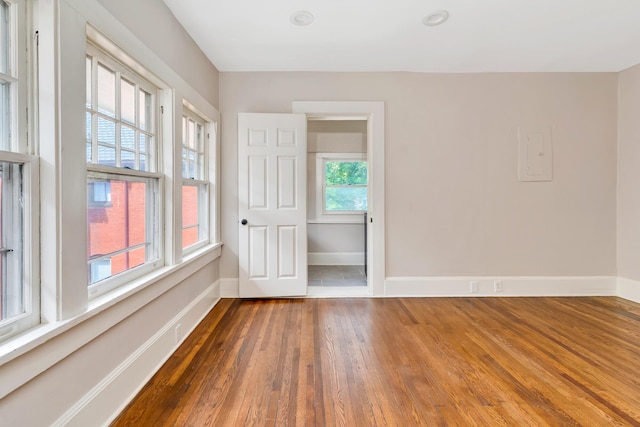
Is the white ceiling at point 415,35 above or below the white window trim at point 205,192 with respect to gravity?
above

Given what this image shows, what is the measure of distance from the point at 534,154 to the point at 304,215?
2.71 m

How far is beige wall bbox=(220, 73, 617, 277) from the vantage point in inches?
134

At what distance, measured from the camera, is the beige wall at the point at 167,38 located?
1.72 m

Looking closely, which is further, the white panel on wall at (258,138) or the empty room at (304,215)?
the white panel on wall at (258,138)

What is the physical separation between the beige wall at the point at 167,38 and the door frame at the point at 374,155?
3.24ft

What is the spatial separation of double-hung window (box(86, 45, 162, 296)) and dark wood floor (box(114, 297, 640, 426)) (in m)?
0.77

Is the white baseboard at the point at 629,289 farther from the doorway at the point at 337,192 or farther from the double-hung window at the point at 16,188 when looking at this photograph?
the double-hung window at the point at 16,188

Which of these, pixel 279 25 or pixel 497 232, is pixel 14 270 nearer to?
pixel 279 25

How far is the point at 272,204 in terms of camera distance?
3367 mm

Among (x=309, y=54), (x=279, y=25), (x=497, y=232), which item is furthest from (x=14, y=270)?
(x=497, y=232)

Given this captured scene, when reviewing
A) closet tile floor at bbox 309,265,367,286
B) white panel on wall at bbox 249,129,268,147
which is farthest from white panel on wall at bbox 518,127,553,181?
white panel on wall at bbox 249,129,268,147

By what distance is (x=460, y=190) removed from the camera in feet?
11.3

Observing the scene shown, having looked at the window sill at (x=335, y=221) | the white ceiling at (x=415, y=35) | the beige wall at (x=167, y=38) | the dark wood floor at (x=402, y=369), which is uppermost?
the white ceiling at (x=415, y=35)

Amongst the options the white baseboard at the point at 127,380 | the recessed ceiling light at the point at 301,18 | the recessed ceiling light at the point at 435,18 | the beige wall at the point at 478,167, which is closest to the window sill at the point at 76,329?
the white baseboard at the point at 127,380
